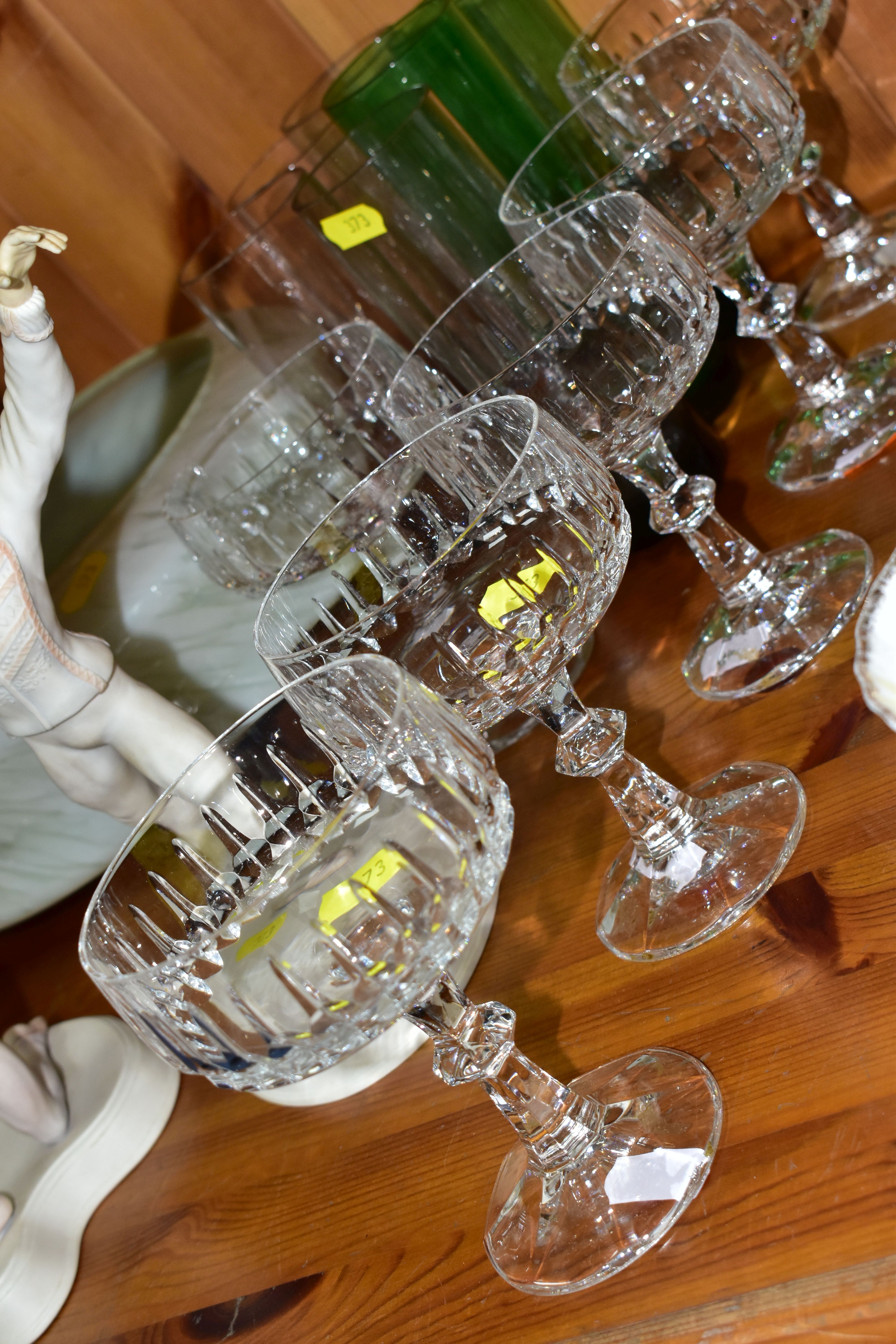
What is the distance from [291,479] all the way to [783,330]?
0.89ft

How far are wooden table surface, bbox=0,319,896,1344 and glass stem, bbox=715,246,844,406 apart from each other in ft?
0.15

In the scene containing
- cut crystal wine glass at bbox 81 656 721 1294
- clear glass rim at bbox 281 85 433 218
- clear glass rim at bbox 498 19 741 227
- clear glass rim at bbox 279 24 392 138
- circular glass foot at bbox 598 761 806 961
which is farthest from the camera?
clear glass rim at bbox 279 24 392 138

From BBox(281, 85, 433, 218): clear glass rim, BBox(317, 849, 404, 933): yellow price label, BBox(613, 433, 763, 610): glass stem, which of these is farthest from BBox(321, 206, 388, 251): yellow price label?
BBox(317, 849, 404, 933): yellow price label

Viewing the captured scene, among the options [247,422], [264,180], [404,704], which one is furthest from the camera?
[264,180]

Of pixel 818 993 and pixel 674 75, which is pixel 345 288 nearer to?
pixel 674 75

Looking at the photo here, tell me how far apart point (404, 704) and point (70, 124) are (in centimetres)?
73

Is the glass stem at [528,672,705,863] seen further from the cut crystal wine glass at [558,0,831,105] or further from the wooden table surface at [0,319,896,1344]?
the cut crystal wine glass at [558,0,831,105]

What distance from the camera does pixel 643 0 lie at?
669mm

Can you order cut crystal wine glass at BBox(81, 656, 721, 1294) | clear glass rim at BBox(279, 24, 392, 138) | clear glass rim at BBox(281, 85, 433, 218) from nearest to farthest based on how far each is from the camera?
1. cut crystal wine glass at BBox(81, 656, 721, 1294)
2. clear glass rim at BBox(281, 85, 433, 218)
3. clear glass rim at BBox(279, 24, 392, 138)

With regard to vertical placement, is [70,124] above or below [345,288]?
above

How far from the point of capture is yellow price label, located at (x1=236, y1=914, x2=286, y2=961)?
1.06 feet

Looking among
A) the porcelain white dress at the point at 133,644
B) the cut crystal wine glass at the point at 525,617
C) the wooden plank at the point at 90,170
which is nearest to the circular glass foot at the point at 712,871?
the cut crystal wine glass at the point at 525,617

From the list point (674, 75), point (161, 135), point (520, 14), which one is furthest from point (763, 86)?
point (161, 135)

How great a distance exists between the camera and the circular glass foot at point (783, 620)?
51 cm
